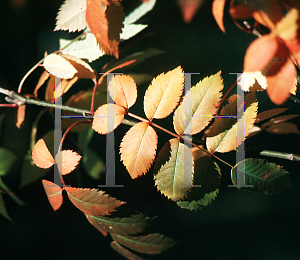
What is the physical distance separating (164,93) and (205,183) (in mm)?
106

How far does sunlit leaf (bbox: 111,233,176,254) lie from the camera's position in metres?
0.25

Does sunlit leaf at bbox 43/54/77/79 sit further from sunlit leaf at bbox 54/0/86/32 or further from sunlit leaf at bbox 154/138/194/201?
sunlit leaf at bbox 154/138/194/201

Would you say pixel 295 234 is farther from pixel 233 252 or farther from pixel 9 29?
pixel 9 29

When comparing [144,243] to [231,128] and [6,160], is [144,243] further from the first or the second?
[6,160]

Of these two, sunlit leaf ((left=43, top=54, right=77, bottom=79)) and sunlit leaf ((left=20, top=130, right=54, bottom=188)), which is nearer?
sunlit leaf ((left=43, top=54, right=77, bottom=79))

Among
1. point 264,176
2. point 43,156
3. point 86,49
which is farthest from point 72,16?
point 264,176

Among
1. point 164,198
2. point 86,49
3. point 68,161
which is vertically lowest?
point 164,198

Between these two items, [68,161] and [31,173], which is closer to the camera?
[68,161]

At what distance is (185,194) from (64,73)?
189 millimetres

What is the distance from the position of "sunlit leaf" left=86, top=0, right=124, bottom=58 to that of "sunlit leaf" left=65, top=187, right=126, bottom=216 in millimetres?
145

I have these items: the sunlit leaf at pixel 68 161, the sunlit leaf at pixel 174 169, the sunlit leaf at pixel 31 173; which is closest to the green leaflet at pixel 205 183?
the sunlit leaf at pixel 174 169

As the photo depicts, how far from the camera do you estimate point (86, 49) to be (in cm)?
29

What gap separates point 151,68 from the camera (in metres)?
0.34

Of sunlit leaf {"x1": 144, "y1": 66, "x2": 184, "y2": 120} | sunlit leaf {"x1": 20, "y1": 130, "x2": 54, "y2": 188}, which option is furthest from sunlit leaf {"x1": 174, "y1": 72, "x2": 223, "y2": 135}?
sunlit leaf {"x1": 20, "y1": 130, "x2": 54, "y2": 188}
